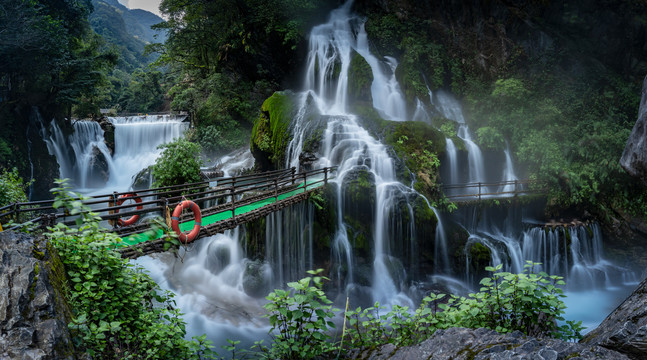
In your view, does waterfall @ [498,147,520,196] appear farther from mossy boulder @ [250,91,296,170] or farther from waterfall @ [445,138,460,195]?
mossy boulder @ [250,91,296,170]

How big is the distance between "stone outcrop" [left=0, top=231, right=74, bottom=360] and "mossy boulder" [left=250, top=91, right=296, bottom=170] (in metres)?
11.7

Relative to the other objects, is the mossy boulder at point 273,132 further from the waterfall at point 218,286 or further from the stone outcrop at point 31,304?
the stone outcrop at point 31,304

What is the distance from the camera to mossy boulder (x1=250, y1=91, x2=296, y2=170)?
1498 cm

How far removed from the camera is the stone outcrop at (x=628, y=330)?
2.32 meters

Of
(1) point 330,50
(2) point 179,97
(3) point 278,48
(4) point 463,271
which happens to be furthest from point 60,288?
(2) point 179,97

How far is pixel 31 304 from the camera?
9.19 feet

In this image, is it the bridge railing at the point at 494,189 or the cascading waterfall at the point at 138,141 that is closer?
the bridge railing at the point at 494,189

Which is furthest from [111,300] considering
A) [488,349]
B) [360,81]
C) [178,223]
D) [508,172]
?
[508,172]

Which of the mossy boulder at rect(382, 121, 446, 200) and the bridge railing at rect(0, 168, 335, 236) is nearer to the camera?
the bridge railing at rect(0, 168, 335, 236)

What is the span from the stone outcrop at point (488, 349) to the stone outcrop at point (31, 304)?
9.06 feet

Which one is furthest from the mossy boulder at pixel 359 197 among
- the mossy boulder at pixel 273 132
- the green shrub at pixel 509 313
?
the green shrub at pixel 509 313

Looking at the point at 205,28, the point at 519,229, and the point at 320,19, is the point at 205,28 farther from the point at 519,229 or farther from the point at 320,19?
the point at 519,229

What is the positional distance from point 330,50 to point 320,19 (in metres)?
4.46

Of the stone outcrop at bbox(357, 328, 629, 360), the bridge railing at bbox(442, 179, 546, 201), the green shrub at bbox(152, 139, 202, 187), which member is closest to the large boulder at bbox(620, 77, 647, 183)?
the stone outcrop at bbox(357, 328, 629, 360)
